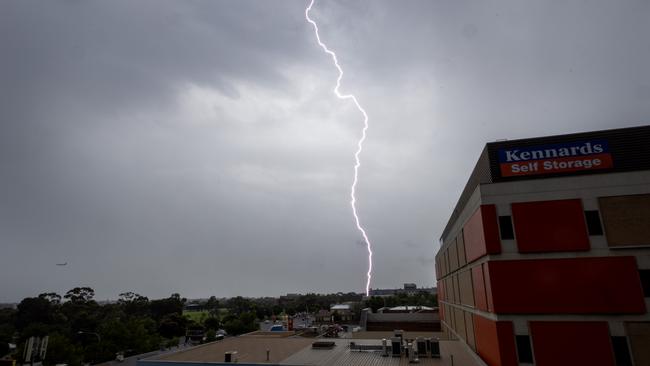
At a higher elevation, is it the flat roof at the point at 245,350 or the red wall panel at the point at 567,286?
the red wall panel at the point at 567,286

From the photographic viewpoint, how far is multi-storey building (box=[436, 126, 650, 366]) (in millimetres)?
16391

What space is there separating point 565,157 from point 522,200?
9.92 feet

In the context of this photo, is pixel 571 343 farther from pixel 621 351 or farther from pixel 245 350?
pixel 245 350

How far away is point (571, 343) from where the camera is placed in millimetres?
16734

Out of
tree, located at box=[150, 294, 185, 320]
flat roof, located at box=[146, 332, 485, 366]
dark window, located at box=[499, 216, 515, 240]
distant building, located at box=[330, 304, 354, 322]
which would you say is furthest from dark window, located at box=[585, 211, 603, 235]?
tree, located at box=[150, 294, 185, 320]

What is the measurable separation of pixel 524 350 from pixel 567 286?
3644 mm

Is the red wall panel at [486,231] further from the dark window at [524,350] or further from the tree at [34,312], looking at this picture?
the tree at [34,312]

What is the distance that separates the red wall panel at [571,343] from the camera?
1631 cm

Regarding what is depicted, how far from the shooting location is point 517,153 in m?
19.0

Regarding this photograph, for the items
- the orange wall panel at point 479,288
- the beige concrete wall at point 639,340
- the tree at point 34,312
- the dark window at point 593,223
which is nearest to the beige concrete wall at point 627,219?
the dark window at point 593,223

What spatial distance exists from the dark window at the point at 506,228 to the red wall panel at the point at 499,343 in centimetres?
414

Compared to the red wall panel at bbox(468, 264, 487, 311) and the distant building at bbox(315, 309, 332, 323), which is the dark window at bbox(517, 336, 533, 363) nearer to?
the red wall panel at bbox(468, 264, 487, 311)

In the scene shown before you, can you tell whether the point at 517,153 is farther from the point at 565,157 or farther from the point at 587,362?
the point at 587,362

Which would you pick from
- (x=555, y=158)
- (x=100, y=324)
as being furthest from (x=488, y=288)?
(x=100, y=324)
